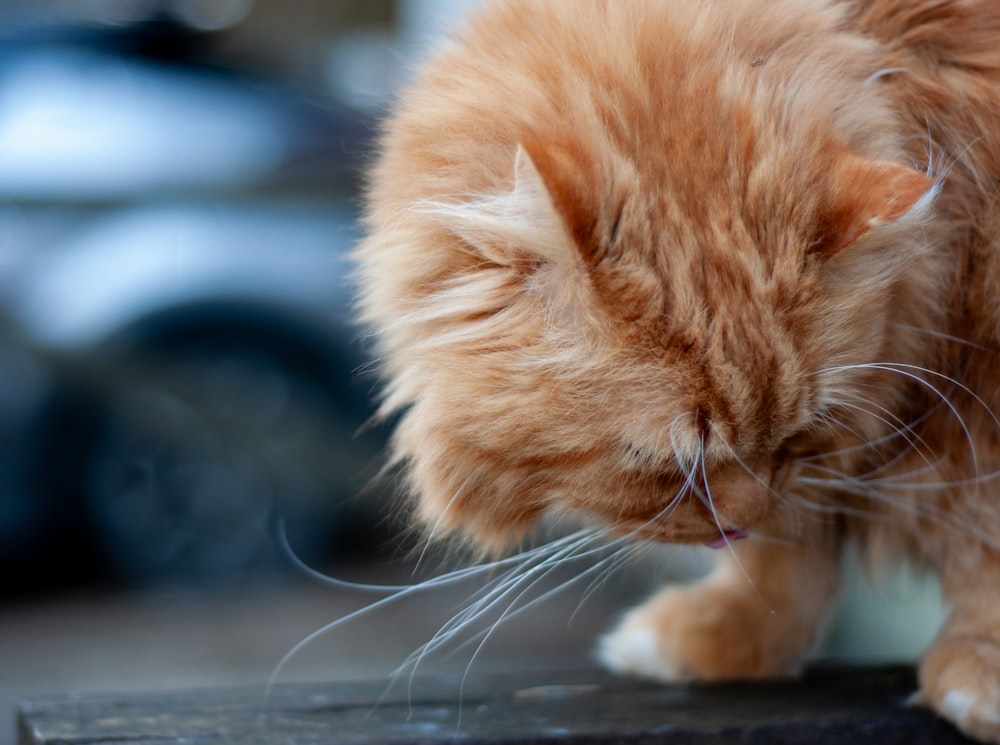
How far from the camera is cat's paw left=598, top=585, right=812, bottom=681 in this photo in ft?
6.22

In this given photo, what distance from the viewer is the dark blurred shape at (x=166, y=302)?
3445 millimetres

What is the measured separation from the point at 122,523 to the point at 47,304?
30.7 inches

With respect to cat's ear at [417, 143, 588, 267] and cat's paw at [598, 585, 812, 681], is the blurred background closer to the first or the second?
cat's paw at [598, 585, 812, 681]

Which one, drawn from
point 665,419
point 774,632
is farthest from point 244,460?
point 665,419

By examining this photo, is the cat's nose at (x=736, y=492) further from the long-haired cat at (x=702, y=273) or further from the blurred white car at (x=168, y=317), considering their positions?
the blurred white car at (x=168, y=317)

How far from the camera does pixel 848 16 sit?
1.49 meters

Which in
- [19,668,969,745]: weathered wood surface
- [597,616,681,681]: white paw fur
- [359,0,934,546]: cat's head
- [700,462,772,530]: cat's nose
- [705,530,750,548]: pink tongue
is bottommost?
[597,616,681,681]: white paw fur

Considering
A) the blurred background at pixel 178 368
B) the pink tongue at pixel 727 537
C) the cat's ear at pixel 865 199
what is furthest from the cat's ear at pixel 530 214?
the blurred background at pixel 178 368

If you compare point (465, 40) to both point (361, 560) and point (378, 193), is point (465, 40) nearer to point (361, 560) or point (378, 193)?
point (378, 193)

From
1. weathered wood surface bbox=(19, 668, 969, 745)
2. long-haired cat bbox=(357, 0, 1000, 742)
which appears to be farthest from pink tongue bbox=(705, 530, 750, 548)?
weathered wood surface bbox=(19, 668, 969, 745)

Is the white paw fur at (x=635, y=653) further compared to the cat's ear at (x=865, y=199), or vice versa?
the white paw fur at (x=635, y=653)

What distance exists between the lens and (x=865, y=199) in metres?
1.23

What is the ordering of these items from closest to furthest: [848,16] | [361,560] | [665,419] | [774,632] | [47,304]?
[665,419]
[848,16]
[774,632]
[47,304]
[361,560]

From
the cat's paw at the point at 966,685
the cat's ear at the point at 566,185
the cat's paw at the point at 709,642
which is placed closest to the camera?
the cat's ear at the point at 566,185
